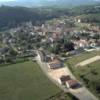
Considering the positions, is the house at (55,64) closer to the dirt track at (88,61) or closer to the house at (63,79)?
the dirt track at (88,61)

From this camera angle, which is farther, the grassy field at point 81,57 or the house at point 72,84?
the grassy field at point 81,57

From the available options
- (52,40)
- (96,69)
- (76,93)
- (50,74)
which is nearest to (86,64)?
(96,69)

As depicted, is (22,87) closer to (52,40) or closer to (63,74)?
(63,74)

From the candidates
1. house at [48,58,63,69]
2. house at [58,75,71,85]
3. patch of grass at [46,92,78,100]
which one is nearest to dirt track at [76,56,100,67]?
house at [48,58,63,69]

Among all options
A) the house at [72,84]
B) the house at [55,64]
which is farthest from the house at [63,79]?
the house at [55,64]

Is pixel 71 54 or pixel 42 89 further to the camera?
pixel 71 54

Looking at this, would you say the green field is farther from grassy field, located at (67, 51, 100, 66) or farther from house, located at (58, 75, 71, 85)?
grassy field, located at (67, 51, 100, 66)
